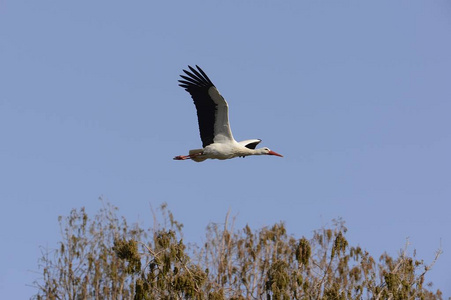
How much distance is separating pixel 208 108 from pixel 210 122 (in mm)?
311

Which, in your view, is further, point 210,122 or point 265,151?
point 265,151

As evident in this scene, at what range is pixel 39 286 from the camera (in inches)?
689

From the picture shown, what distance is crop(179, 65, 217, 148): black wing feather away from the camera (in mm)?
15516

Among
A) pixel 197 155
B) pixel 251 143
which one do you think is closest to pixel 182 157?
pixel 197 155

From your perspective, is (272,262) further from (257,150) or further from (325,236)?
(257,150)

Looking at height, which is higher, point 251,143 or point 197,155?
point 251,143

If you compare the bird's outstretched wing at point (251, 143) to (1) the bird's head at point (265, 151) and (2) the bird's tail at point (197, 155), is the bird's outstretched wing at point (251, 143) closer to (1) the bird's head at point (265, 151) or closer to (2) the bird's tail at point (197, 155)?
(1) the bird's head at point (265, 151)

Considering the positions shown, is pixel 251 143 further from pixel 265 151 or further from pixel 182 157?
pixel 182 157

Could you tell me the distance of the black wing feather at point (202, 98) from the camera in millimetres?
15516

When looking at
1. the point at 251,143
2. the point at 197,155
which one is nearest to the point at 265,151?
the point at 251,143

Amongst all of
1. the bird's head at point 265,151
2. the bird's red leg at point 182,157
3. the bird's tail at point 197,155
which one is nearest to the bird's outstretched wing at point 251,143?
the bird's head at point 265,151

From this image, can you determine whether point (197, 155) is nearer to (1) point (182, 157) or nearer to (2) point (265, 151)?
(1) point (182, 157)

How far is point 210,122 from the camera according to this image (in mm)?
16000

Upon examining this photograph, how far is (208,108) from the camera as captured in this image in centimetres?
Result: 1580
